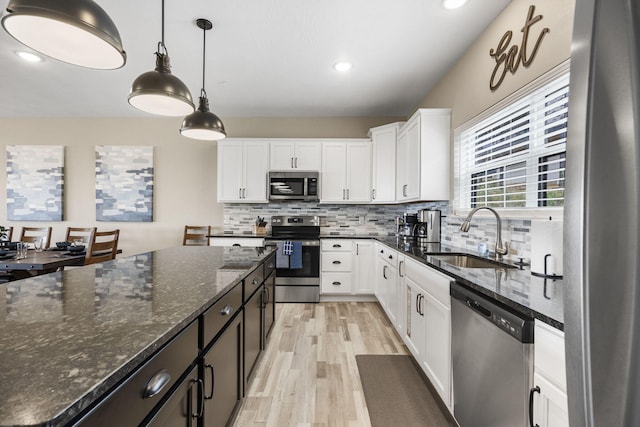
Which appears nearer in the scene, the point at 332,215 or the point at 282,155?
the point at 282,155

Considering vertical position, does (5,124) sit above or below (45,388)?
above

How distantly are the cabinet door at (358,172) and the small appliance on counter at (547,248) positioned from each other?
110 inches

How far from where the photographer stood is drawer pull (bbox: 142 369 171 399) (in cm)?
75

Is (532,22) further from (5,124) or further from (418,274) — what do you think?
(5,124)

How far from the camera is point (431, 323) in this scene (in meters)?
1.95

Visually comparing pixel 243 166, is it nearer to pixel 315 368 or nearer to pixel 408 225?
pixel 408 225

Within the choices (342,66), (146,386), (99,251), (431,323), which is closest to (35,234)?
(99,251)

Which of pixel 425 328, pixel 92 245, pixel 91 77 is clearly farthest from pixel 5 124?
pixel 425 328

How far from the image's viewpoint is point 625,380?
0.26m

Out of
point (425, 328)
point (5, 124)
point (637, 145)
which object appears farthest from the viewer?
point (5, 124)

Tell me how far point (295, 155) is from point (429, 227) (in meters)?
2.08

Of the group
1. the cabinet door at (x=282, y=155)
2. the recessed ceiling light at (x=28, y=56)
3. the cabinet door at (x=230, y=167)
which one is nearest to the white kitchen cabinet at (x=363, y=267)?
the cabinet door at (x=282, y=155)

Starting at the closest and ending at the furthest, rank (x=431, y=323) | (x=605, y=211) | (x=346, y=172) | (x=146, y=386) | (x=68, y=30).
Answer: (x=605, y=211) < (x=146, y=386) < (x=68, y=30) < (x=431, y=323) < (x=346, y=172)

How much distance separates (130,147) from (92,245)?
2.28 metres
